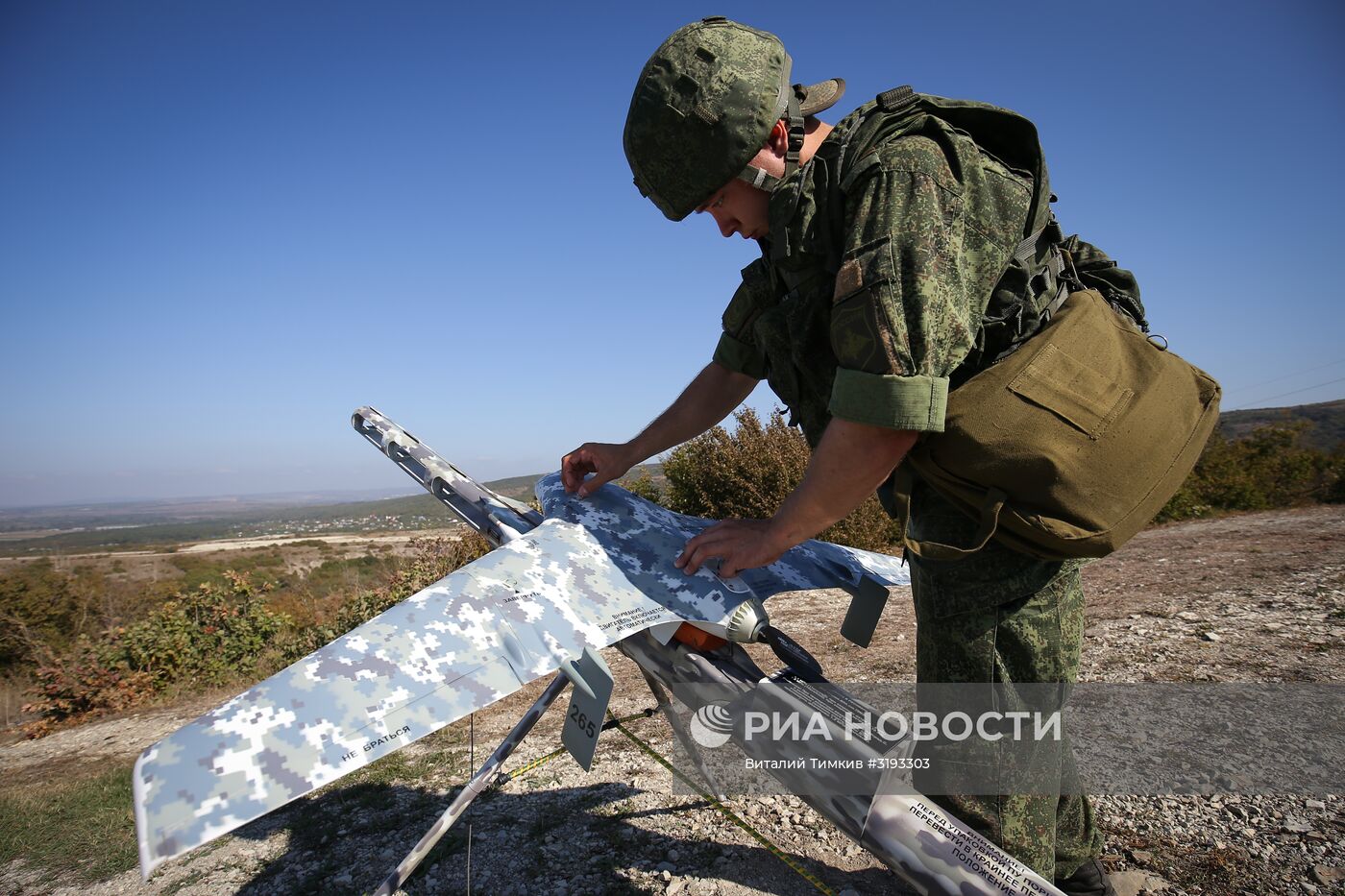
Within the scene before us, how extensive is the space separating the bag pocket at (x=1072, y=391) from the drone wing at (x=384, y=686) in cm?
127

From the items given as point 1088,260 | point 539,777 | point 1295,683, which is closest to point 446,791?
point 539,777

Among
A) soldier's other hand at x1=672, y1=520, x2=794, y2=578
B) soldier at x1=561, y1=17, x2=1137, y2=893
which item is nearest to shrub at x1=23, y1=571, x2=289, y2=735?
soldier's other hand at x1=672, y1=520, x2=794, y2=578

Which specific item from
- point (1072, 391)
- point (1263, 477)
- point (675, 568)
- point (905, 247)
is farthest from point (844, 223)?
point (1263, 477)

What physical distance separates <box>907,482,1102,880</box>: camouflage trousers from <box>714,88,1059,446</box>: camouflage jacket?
0.54m

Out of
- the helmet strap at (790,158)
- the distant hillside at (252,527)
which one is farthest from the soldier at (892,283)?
the distant hillside at (252,527)

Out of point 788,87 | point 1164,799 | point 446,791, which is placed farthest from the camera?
point 446,791

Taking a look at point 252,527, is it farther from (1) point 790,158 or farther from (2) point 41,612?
(1) point 790,158

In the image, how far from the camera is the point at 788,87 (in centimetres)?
191

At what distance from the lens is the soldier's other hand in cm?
189

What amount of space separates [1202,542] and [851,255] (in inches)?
419

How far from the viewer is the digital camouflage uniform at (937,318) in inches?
56.9

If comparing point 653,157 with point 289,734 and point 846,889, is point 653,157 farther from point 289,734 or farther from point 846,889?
point 846,889

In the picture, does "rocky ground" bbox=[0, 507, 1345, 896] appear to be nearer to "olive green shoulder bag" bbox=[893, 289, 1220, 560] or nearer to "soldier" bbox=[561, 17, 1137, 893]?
"soldier" bbox=[561, 17, 1137, 893]

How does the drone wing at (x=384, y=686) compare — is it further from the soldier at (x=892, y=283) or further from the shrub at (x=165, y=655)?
the shrub at (x=165, y=655)
